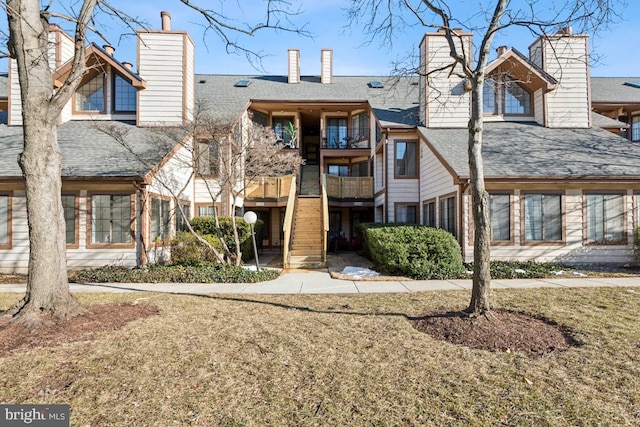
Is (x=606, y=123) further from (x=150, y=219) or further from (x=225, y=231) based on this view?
(x=150, y=219)

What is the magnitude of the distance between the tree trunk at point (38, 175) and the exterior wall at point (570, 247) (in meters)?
11.7

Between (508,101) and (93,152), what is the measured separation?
55.2 ft

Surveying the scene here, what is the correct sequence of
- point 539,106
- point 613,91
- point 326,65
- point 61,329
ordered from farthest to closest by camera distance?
1. point 326,65
2. point 613,91
3. point 539,106
4. point 61,329

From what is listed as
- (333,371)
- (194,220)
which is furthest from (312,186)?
(333,371)

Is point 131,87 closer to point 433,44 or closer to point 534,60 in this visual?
point 433,44

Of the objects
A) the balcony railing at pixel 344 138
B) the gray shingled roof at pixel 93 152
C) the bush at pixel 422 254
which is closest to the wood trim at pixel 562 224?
the bush at pixel 422 254

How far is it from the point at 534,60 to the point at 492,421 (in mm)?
18642

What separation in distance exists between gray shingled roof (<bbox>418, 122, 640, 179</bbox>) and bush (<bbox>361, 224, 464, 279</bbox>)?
7.19ft

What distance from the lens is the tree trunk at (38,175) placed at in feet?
18.6

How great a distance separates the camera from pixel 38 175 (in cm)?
569

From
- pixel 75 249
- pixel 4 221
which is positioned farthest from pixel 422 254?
pixel 4 221

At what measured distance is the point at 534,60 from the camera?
1681cm

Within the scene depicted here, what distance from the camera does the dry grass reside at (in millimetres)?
3115

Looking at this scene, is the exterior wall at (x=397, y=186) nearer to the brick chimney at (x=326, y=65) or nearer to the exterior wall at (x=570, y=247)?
the exterior wall at (x=570, y=247)
